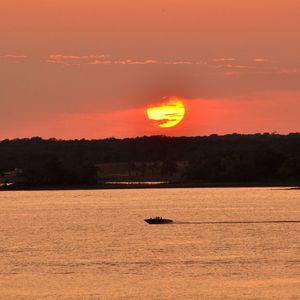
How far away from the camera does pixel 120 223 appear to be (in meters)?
194

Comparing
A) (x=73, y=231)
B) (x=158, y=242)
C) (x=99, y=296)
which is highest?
(x=73, y=231)

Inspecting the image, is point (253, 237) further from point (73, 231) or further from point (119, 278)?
point (119, 278)

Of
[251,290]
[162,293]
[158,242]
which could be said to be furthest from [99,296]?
[158,242]

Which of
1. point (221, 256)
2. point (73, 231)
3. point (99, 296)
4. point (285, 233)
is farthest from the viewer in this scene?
point (73, 231)

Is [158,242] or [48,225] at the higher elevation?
[48,225]

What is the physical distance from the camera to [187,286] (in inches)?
3546

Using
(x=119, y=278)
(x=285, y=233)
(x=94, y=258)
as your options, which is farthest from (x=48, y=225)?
(x=119, y=278)

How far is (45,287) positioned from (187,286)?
1152 centimetres

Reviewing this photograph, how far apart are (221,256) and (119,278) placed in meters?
21.3

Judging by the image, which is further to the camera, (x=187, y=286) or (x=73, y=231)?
(x=73, y=231)

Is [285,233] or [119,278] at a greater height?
[285,233]

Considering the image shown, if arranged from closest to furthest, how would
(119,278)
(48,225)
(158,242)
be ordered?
(119,278) < (158,242) < (48,225)

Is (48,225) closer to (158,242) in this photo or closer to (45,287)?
(158,242)

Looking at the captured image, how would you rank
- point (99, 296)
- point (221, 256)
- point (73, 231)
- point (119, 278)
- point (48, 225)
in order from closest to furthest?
point (99, 296) < point (119, 278) < point (221, 256) < point (73, 231) < point (48, 225)
